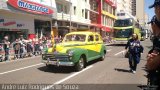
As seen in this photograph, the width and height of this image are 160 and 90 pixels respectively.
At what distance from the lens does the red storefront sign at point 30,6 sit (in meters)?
22.9

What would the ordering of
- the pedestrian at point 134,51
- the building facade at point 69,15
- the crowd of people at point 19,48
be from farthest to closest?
the building facade at point 69,15, the crowd of people at point 19,48, the pedestrian at point 134,51

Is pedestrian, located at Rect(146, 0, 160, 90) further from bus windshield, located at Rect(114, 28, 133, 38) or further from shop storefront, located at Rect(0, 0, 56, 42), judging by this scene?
bus windshield, located at Rect(114, 28, 133, 38)

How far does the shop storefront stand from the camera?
74.1ft

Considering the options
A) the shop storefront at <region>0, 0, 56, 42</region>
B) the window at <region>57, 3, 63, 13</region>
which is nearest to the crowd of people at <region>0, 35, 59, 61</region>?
the shop storefront at <region>0, 0, 56, 42</region>

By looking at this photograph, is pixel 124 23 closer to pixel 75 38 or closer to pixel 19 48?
pixel 19 48

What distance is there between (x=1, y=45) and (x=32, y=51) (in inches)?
144

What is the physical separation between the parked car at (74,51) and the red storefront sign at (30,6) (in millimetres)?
11140

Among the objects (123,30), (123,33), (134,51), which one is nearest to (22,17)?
(123,30)

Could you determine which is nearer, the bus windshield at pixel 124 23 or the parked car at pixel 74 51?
the parked car at pixel 74 51

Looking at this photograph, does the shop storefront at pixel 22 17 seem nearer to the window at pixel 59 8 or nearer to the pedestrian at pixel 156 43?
the window at pixel 59 8

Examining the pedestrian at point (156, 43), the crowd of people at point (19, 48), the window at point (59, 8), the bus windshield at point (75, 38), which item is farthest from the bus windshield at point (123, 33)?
the pedestrian at point (156, 43)

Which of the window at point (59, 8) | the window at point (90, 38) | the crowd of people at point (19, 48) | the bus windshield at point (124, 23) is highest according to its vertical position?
the window at point (59, 8)

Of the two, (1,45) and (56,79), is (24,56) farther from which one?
(56,79)

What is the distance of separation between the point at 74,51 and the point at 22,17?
52.5 ft
